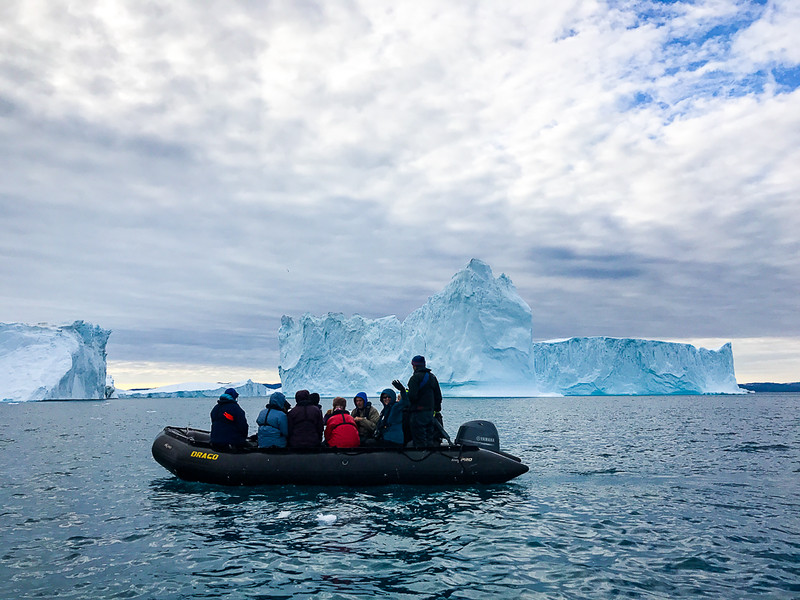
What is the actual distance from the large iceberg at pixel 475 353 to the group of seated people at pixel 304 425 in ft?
166

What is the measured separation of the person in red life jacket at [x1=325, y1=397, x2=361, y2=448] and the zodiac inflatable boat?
278 millimetres

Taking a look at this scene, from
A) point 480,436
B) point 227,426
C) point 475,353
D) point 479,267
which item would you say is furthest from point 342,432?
point 475,353

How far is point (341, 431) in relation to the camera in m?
11.5

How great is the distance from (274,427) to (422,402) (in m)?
3.04

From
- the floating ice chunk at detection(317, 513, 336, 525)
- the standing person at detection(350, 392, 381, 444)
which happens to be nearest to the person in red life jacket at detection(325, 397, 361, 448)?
the standing person at detection(350, 392, 381, 444)

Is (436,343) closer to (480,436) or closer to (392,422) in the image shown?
(480,436)

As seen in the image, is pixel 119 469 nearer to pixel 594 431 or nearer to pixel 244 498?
pixel 244 498

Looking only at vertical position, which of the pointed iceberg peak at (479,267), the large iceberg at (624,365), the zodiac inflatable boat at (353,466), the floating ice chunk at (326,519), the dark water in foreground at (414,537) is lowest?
the dark water in foreground at (414,537)

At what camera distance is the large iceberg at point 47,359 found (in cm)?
6731

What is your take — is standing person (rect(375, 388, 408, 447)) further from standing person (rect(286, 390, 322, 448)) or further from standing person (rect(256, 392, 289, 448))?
standing person (rect(256, 392, 289, 448))

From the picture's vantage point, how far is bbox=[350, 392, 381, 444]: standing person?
12.2 m

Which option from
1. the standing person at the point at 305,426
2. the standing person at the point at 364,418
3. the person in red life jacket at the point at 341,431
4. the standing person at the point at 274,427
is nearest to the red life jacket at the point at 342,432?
the person in red life jacket at the point at 341,431

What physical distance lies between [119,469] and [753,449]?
1951 cm

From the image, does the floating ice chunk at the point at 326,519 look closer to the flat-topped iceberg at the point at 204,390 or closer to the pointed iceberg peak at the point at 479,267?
the pointed iceberg peak at the point at 479,267
